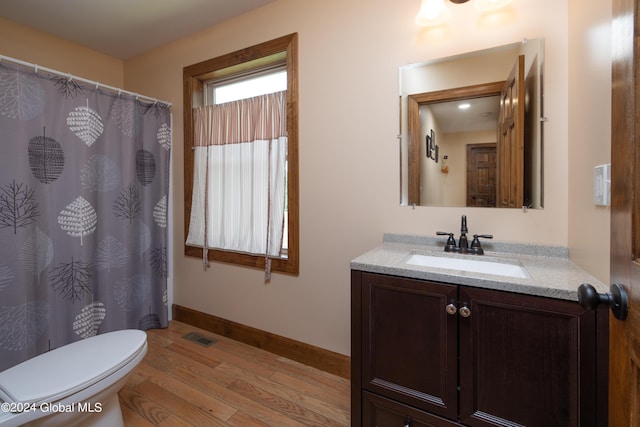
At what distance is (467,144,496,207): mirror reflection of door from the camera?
1467mm

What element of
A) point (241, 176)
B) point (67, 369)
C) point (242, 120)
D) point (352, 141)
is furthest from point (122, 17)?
point (67, 369)

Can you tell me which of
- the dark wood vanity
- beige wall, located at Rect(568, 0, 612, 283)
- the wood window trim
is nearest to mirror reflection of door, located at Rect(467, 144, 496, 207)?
beige wall, located at Rect(568, 0, 612, 283)

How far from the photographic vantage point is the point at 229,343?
2.25 m

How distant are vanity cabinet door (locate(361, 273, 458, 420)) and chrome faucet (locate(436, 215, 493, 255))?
450mm

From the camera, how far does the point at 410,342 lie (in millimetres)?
1128

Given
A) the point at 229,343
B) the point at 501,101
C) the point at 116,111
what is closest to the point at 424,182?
the point at 501,101

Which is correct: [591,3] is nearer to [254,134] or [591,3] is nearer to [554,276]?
[554,276]

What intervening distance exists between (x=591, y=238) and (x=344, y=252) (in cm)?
115

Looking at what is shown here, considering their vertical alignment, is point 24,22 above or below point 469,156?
above

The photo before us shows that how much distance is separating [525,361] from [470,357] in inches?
6.3

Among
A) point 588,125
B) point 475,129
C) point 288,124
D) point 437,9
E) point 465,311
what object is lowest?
point 465,311

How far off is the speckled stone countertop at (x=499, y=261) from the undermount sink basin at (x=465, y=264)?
0.02 meters

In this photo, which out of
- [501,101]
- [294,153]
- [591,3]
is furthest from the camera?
[294,153]

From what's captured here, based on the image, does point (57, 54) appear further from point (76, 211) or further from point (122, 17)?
point (76, 211)
